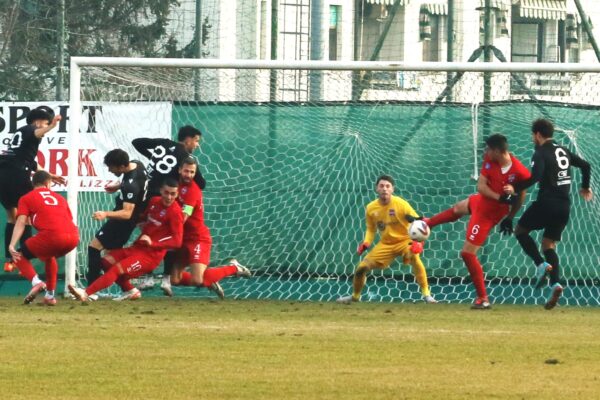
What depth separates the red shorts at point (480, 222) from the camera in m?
14.7

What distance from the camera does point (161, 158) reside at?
15.3m

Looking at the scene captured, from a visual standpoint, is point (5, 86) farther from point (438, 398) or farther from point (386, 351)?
point (438, 398)

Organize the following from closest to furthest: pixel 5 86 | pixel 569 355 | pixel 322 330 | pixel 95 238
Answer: pixel 569 355, pixel 322 330, pixel 95 238, pixel 5 86

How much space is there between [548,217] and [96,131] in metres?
5.38

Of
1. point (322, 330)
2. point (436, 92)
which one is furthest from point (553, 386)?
point (436, 92)

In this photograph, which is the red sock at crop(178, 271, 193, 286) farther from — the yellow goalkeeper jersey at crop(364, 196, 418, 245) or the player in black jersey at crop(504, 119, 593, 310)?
the player in black jersey at crop(504, 119, 593, 310)

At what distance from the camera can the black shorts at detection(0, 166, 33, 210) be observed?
52.1 ft

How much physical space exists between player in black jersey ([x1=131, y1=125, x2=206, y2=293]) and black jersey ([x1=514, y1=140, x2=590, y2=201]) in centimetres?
335

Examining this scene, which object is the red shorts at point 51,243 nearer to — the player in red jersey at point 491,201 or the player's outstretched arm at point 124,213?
the player's outstretched arm at point 124,213

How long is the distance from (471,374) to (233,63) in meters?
7.67

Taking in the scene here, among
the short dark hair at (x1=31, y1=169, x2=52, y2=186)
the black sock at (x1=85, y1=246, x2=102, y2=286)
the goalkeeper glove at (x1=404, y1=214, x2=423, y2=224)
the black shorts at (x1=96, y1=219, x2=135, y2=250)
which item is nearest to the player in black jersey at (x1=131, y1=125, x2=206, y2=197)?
the black shorts at (x1=96, y1=219, x2=135, y2=250)

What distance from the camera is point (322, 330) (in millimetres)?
11672

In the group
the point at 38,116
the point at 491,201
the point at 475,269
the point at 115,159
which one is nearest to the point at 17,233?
the point at 115,159

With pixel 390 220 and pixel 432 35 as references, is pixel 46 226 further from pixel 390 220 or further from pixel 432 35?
pixel 432 35
